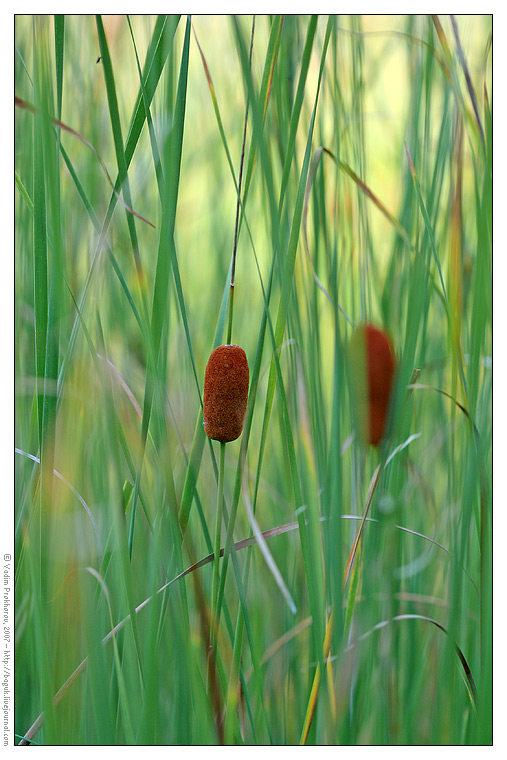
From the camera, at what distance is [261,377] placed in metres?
A: 0.66

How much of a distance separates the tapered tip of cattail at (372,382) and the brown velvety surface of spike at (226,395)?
14 centimetres

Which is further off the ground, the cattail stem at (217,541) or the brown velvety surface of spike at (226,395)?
the brown velvety surface of spike at (226,395)

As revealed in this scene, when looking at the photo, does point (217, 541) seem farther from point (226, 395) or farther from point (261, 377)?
point (261, 377)

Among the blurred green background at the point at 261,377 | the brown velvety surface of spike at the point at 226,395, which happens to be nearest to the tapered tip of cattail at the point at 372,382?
the blurred green background at the point at 261,377

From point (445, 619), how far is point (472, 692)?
78 millimetres

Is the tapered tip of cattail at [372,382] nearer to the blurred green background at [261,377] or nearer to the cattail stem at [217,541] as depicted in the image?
the blurred green background at [261,377]

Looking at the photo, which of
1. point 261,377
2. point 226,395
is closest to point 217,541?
point 226,395

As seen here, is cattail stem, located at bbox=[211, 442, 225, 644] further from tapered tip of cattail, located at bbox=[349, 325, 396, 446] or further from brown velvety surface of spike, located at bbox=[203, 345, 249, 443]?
tapered tip of cattail, located at bbox=[349, 325, 396, 446]

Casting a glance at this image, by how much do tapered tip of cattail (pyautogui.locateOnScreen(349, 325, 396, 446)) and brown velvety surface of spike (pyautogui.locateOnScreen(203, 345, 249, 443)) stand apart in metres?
0.14

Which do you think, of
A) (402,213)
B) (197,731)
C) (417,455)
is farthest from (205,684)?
(402,213)

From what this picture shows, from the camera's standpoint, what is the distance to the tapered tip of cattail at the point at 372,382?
54cm

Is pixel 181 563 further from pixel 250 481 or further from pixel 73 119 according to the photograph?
pixel 73 119

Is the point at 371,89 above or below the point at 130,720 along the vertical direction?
above

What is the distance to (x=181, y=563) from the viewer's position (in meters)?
0.56
